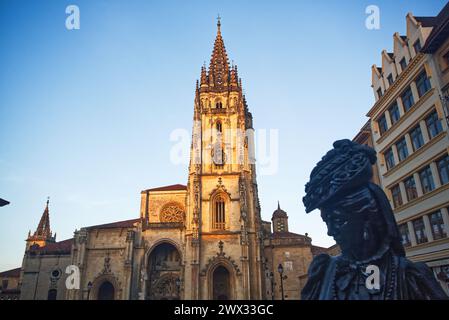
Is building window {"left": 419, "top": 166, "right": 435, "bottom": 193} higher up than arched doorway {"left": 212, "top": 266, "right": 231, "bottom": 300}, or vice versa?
building window {"left": 419, "top": 166, "right": 435, "bottom": 193}

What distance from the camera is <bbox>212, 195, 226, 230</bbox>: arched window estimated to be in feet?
115

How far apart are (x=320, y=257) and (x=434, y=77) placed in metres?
15.2

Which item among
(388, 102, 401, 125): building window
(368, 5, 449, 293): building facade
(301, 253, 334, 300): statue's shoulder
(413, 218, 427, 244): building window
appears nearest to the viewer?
(301, 253, 334, 300): statue's shoulder

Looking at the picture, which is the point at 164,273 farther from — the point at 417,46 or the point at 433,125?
the point at 417,46

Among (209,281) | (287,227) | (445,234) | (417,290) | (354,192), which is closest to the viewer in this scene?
(417,290)

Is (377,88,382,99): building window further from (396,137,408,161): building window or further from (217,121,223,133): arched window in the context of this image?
(217,121,223,133): arched window

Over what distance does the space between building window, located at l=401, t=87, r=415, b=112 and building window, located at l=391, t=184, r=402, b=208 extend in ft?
16.9

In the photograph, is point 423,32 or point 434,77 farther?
point 423,32

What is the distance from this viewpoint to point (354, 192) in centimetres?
648

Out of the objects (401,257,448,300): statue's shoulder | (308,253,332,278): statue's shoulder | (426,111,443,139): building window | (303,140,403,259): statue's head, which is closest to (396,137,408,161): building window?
(426,111,443,139): building window

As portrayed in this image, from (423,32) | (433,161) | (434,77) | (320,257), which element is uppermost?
(423,32)

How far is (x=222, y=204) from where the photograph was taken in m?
36.4
